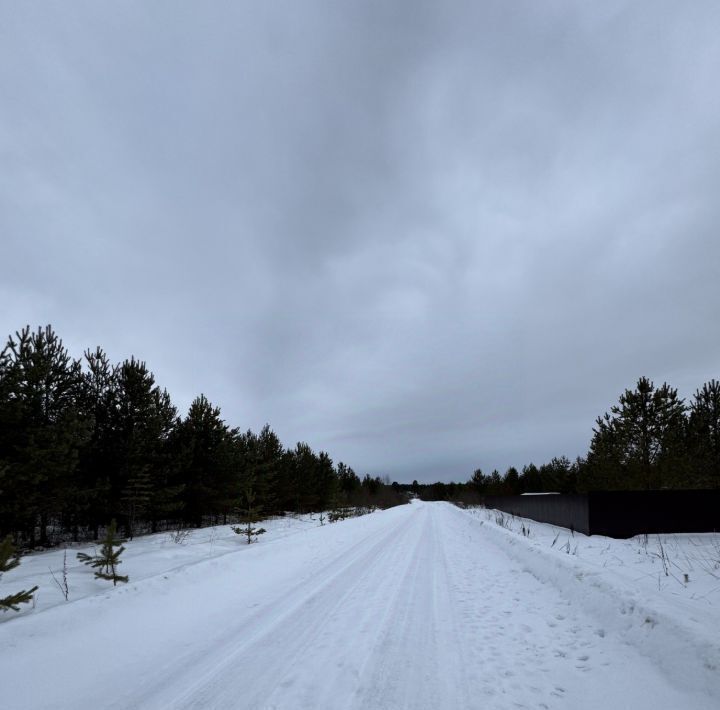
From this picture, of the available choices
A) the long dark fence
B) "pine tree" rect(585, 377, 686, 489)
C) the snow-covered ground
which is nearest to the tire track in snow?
the snow-covered ground

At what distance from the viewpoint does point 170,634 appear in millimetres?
5035

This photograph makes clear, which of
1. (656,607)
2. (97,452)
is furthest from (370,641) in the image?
(97,452)

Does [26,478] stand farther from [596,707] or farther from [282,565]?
[596,707]

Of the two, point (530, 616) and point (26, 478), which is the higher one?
point (26, 478)

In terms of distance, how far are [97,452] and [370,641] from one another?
15856mm

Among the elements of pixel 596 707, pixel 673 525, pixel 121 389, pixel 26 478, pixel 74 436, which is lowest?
pixel 673 525

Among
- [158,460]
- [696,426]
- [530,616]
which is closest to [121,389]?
[158,460]

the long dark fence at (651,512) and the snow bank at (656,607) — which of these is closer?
the snow bank at (656,607)

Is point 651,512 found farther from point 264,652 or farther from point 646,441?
point 264,652

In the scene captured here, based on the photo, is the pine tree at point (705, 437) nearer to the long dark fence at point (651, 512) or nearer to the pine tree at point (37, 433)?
the long dark fence at point (651, 512)

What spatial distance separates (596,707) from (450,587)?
4166 mm

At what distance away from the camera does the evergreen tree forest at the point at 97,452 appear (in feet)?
40.4

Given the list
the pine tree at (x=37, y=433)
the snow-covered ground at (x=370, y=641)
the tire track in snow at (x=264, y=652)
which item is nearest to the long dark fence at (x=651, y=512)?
the snow-covered ground at (x=370, y=641)

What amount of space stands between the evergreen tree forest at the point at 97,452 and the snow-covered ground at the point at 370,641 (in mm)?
5507
